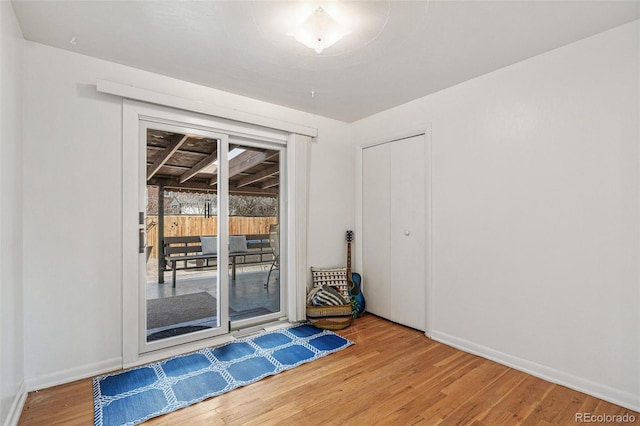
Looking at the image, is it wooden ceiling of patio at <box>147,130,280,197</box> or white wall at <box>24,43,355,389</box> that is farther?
wooden ceiling of patio at <box>147,130,280,197</box>

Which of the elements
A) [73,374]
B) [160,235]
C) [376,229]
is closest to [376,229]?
[376,229]

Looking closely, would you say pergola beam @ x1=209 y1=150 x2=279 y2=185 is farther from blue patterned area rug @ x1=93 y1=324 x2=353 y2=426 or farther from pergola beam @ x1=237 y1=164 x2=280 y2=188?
blue patterned area rug @ x1=93 y1=324 x2=353 y2=426

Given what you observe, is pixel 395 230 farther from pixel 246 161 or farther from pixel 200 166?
pixel 200 166

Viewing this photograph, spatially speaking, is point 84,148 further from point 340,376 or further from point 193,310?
point 340,376

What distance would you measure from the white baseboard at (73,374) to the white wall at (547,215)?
9.75 feet

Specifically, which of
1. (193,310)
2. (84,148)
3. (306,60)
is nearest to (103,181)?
(84,148)

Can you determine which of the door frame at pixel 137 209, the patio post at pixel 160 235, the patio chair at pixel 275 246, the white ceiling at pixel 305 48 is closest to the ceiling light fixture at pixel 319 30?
the white ceiling at pixel 305 48

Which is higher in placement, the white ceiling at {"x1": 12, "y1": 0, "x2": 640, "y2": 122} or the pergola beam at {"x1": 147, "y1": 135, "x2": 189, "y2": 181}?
the white ceiling at {"x1": 12, "y1": 0, "x2": 640, "y2": 122}

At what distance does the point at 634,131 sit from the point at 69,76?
4.07 m

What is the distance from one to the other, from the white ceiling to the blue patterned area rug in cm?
253

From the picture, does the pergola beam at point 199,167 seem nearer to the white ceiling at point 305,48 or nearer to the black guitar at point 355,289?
the white ceiling at point 305,48

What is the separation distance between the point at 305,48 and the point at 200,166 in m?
1.57

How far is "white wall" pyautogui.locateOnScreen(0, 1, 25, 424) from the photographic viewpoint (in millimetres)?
1691

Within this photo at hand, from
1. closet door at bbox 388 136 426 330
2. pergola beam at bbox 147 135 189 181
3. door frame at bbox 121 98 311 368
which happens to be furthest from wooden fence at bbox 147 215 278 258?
closet door at bbox 388 136 426 330
